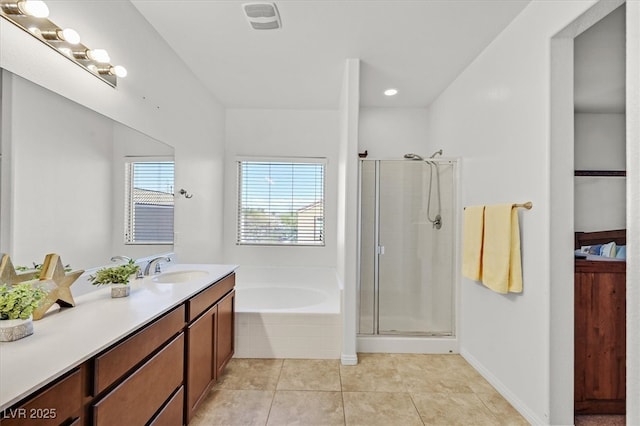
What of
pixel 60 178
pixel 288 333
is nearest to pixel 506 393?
pixel 288 333

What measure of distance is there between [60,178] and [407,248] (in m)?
2.73

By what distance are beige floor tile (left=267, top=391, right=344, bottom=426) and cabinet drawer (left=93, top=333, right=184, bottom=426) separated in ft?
2.35

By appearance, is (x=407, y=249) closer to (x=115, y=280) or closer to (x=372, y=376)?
(x=372, y=376)

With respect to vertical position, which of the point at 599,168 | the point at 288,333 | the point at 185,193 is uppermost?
the point at 599,168

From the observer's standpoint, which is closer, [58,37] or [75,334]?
[75,334]

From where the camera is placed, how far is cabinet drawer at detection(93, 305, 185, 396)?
1.08 metres

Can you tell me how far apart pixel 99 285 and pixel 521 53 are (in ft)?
9.93

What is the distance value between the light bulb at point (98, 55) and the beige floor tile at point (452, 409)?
2913 millimetres

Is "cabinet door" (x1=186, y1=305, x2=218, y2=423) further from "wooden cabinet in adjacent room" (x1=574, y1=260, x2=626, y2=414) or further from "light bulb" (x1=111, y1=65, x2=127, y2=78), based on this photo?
"wooden cabinet in adjacent room" (x1=574, y1=260, x2=626, y2=414)

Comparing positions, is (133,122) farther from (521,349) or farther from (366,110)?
(521,349)

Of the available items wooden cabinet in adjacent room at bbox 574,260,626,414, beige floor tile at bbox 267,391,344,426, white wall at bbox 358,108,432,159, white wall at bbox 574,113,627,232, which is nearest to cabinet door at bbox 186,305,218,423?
beige floor tile at bbox 267,391,344,426

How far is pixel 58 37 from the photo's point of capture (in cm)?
151

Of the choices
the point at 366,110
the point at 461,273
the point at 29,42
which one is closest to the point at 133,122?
the point at 29,42

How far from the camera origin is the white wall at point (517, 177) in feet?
6.12
